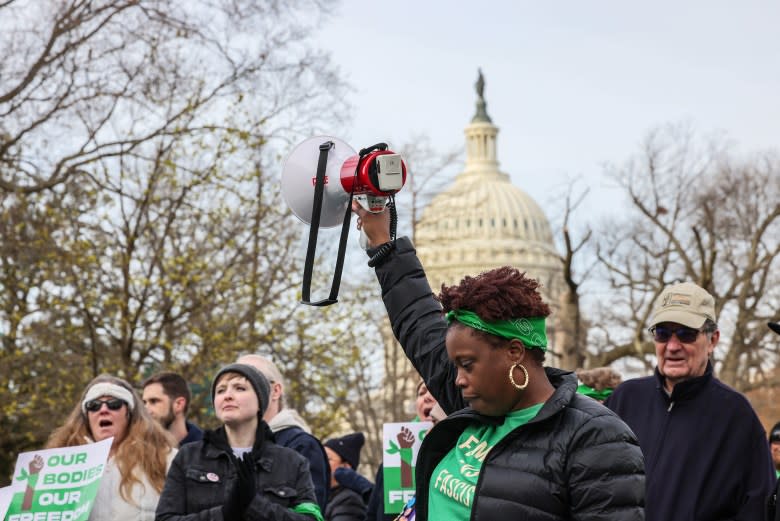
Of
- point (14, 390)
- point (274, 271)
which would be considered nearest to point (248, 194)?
point (274, 271)

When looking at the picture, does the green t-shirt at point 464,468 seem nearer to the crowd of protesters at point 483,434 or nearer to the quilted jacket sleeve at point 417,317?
the crowd of protesters at point 483,434

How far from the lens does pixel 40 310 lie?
18.1m

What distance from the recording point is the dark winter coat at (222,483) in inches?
235

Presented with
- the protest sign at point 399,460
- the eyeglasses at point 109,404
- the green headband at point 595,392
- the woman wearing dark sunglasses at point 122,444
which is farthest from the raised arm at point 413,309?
the green headband at point 595,392

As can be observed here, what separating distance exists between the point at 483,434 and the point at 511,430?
17 cm

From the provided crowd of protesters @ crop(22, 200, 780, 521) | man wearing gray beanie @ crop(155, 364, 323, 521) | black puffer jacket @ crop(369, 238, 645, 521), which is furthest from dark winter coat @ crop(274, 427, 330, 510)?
black puffer jacket @ crop(369, 238, 645, 521)

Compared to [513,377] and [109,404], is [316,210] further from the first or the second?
[109,404]

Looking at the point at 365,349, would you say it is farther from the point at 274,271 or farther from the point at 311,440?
the point at 311,440

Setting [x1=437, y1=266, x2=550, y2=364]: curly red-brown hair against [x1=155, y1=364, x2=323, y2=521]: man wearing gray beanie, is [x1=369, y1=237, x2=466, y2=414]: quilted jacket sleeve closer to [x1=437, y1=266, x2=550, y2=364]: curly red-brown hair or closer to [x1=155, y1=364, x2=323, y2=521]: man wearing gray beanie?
[x1=437, y1=266, x2=550, y2=364]: curly red-brown hair

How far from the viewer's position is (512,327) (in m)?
3.72

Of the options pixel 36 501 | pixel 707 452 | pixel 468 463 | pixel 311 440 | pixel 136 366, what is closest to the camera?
pixel 468 463

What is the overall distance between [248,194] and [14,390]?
13.6 feet

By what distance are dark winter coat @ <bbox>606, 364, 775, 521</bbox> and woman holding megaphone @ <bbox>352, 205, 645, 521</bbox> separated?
2.03m

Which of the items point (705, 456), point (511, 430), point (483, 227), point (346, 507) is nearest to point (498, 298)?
point (511, 430)
